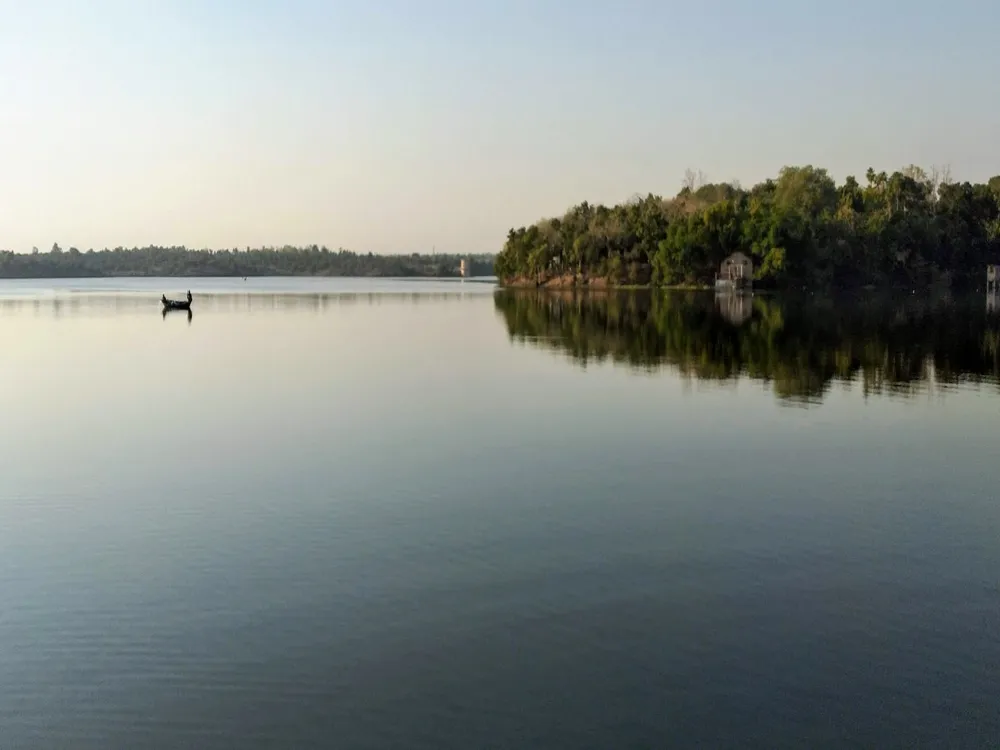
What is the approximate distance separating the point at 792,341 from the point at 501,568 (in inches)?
1381

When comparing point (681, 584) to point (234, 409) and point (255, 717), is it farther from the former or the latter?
point (234, 409)

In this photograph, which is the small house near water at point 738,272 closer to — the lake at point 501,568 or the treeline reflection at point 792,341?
the treeline reflection at point 792,341

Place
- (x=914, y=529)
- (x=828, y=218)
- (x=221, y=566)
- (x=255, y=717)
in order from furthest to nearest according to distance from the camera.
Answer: (x=828, y=218), (x=914, y=529), (x=221, y=566), (x=255, y=717)

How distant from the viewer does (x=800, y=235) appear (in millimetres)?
107875

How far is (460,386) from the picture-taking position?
29672 millimetres

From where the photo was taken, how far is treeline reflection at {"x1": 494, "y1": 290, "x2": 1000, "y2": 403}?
103 feet

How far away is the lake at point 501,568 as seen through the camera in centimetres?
812

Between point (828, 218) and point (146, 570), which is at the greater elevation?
point (828, 218)

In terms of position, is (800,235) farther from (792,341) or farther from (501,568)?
(501,568)

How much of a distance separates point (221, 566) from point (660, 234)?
119489 mm

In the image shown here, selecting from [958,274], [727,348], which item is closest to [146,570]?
[727,348]

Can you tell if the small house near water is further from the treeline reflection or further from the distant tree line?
the treeline reflection

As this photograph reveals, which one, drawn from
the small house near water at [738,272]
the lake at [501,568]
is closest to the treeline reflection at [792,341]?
the lake at [501,568]

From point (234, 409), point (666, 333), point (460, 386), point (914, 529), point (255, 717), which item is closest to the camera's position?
point (255, 717)
